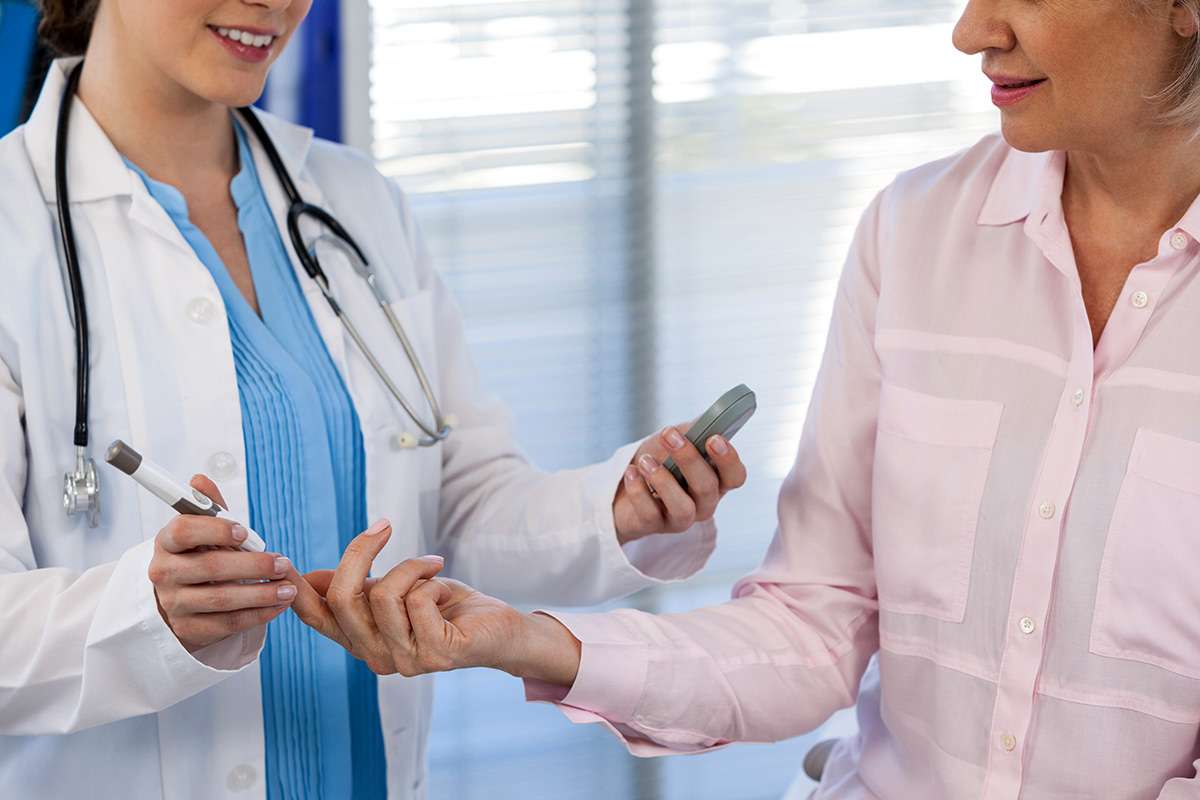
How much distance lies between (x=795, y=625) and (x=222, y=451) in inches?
24.3

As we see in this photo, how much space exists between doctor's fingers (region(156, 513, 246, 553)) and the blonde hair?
0.88 meters

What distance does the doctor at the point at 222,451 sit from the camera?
1.23 m

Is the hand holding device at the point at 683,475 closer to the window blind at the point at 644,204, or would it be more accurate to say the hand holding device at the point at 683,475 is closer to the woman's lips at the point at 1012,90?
the woman's lips at the point at 1012,90

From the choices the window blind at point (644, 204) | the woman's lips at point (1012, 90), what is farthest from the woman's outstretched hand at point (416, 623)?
the window blind at point (644, 204)

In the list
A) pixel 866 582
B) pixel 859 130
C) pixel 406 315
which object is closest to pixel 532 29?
pixel 859 130

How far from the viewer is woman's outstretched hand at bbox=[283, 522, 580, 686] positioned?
4.09ft

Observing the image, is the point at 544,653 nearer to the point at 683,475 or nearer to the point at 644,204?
the point at 683,475

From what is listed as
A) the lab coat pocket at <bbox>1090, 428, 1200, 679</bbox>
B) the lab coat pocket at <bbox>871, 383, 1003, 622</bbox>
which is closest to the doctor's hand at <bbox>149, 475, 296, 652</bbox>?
the lab coat pocket at <bbox>871, 383, 1003, 622</bbox>

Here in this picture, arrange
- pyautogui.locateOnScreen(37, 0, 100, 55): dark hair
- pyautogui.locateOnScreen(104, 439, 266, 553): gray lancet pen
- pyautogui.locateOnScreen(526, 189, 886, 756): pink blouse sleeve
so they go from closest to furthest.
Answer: pyautogui.locateOnScreen(104, 439, 266, 553): gray lancet pen < pyautogui.locateOnScreen(526, 189, 886, 756): pink blouse sleeve < pyautogui.locateOnScreen(37, 0, 100, 55): dark hair

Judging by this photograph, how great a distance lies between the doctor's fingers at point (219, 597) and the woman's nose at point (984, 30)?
0.78 m

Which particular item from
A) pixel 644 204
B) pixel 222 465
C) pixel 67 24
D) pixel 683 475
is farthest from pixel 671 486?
pixel 644 204

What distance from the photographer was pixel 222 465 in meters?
1.38

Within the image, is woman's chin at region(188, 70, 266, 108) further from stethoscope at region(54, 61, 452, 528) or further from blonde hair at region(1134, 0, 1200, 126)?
blonde hair at region(1134, 0, 1200, 126)

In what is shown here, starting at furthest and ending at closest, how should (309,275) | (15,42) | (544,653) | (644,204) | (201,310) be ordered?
(644,204), (15,42), (309,275), (201,310), (544,653)
